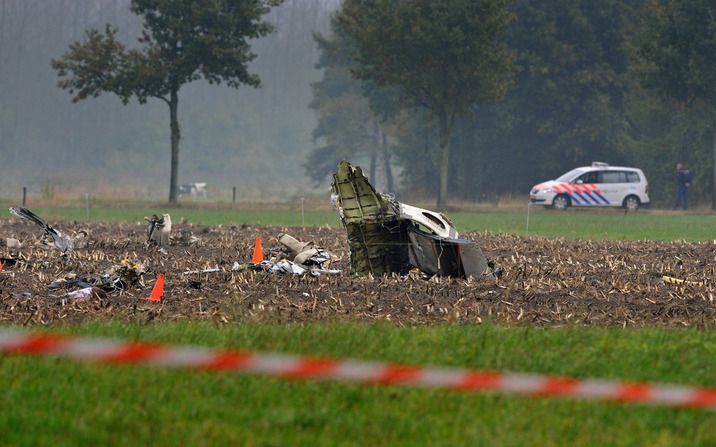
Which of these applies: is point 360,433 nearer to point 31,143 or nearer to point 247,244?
point 247,244

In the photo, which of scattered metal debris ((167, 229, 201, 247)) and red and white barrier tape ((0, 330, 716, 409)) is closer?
red and white barrier tape ((0, 330, 716, 409))

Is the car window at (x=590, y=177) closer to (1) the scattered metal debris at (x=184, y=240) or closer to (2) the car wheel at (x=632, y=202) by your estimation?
(2) the car wheel at (x=632, y=202)

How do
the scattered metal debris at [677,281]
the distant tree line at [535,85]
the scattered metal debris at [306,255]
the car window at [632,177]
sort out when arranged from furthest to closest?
the car window at [632,177], the distant tree line at [535,85], the scattered metal debris at [306,255], the scattered metal debris at [677,281]

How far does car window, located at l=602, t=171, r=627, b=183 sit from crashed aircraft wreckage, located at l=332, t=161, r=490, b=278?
40.7 meters

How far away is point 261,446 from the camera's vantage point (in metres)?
6.57

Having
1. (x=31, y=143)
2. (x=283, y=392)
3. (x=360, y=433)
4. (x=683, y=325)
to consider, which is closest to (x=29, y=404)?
(x=283, y=392)

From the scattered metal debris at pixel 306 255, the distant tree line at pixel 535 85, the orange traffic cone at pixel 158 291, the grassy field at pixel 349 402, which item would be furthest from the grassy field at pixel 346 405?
the distant tree line at pixel 535 85

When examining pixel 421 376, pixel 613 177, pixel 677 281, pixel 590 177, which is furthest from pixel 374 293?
pixel 613 177

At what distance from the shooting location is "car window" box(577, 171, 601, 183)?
55625mm

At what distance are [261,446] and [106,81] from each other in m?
50.9

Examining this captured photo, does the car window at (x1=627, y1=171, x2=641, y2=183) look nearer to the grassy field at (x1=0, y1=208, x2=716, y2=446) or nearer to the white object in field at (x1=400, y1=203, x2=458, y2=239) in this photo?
the white object in field at (x1=400, y1=203, x2=458, y2=239)

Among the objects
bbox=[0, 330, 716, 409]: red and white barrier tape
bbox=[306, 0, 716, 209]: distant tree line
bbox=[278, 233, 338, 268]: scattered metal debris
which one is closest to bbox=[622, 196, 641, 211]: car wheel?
bbox=[306, 0, 716, 209]: distant tree line

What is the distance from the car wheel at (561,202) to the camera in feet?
182

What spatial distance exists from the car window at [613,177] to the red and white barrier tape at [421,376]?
158 ft
